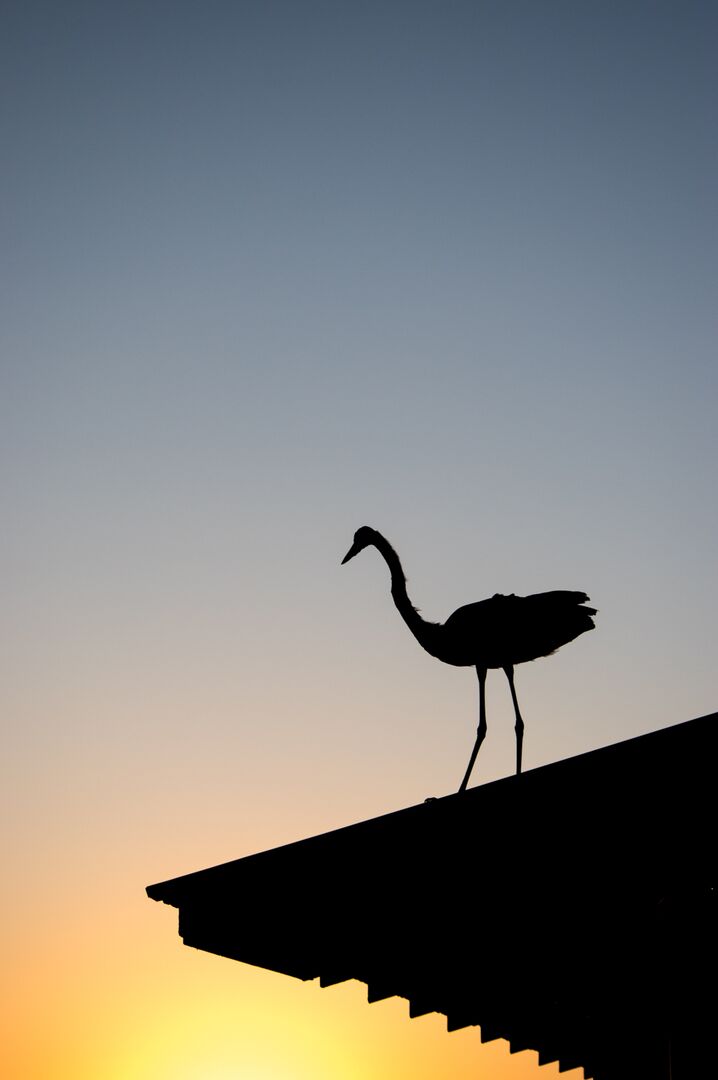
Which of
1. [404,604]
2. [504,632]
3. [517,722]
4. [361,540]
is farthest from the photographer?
[361,540]

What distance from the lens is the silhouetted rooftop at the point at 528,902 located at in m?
3.79

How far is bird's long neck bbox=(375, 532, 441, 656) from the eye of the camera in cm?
802

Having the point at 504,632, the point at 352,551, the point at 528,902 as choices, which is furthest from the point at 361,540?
the point at 528,902

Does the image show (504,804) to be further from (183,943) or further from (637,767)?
(183,943)

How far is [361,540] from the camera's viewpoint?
30.4ft

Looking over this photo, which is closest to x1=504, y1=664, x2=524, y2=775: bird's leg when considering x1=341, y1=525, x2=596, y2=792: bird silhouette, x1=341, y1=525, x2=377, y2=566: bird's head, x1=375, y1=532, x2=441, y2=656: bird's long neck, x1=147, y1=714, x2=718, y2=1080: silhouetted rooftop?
x1=341, y1=525, x2=596, y2=792: bird silhouette

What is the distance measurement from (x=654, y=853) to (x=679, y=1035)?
938mm

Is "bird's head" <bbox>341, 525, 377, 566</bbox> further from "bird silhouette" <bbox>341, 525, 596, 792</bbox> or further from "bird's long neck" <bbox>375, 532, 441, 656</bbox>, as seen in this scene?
"bird silhouette" <bbox>341, 525, 596, 792</bbox>

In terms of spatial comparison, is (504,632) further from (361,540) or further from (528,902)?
(528,902)

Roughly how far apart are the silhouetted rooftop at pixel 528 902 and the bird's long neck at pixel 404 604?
351cm

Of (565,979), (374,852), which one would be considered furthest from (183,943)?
(565,979)

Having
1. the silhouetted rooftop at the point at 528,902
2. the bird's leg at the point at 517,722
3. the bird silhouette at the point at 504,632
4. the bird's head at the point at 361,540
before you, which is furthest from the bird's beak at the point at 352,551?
the silhouetted rooftop at the point at 528,902

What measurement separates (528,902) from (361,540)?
547 centimetres

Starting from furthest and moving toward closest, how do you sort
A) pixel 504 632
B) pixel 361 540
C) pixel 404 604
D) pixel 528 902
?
pixel 361 540
pixel 404 604
pixel 504 632
pixel 528 902
